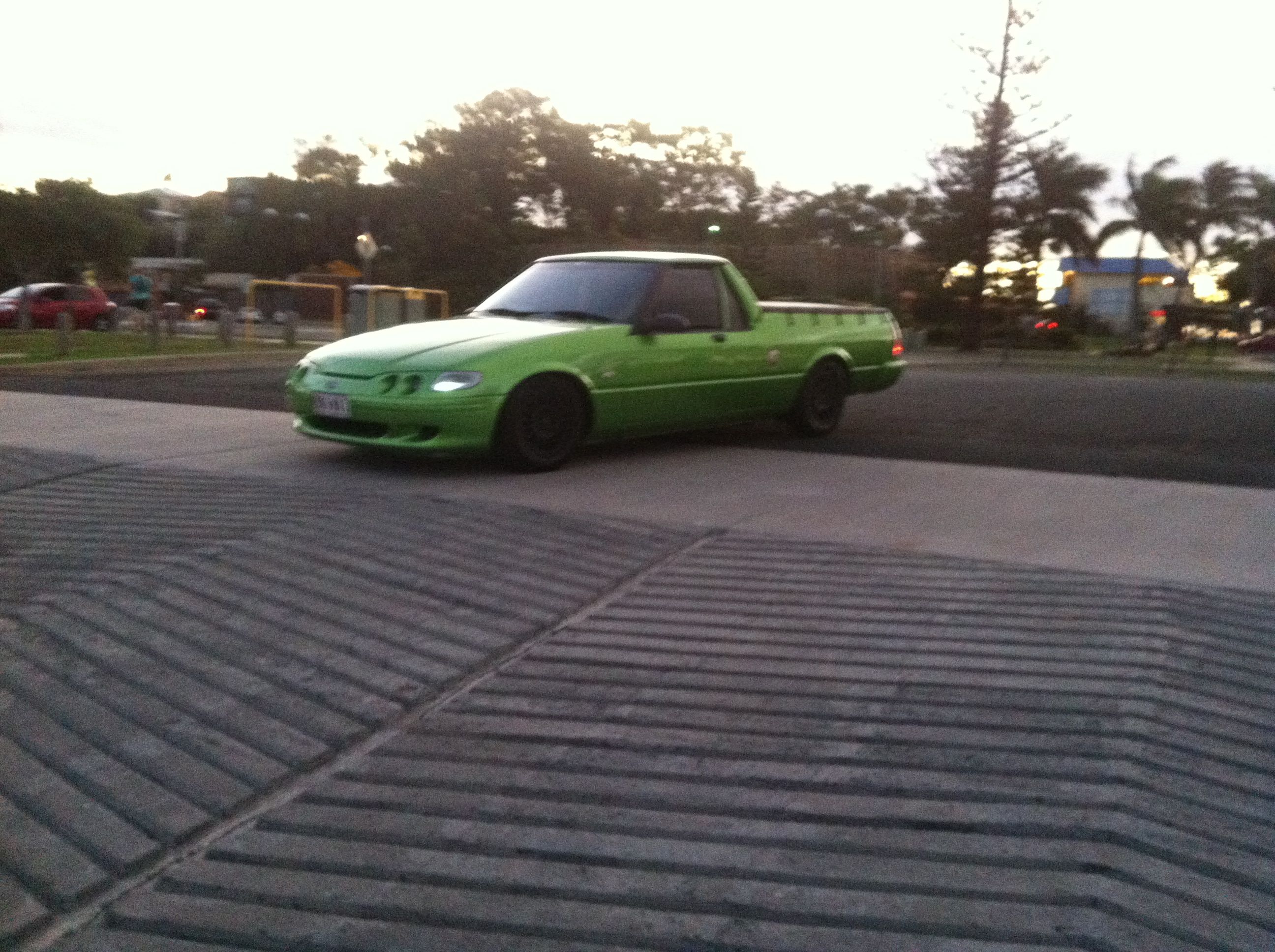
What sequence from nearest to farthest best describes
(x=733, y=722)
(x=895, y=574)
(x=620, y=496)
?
(x=733, y=722), (x=895, y=574), (x=620, y=496)

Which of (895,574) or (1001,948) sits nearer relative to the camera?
(1001,948)

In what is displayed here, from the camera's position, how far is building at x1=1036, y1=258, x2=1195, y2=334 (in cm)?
5044

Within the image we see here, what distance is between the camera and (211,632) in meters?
4.34

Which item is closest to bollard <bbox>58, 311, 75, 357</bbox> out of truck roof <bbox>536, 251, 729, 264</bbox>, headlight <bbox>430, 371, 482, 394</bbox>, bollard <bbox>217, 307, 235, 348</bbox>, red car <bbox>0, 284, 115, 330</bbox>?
bollard <bbox>217, 307, 235, 348</bbox>

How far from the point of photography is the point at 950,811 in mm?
3178

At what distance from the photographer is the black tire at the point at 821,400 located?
9641 millimetres

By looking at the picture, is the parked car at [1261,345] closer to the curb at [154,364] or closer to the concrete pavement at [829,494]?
the curb at [154,364]

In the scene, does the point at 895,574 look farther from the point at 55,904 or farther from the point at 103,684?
the point at 55,904

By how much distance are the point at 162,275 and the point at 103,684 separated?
1946 inches

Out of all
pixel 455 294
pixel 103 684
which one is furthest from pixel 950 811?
pixel 455 294

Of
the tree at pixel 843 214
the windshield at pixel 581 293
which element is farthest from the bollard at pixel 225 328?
the tree at pixel 843 214

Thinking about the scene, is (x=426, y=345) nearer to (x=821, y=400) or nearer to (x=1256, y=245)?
(x=821, y=400)

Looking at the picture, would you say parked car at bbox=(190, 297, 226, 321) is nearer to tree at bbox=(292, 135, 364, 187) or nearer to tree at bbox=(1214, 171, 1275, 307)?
tree at bbox=(292, 135, 364, 187)

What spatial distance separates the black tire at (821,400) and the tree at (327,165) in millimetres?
58629
